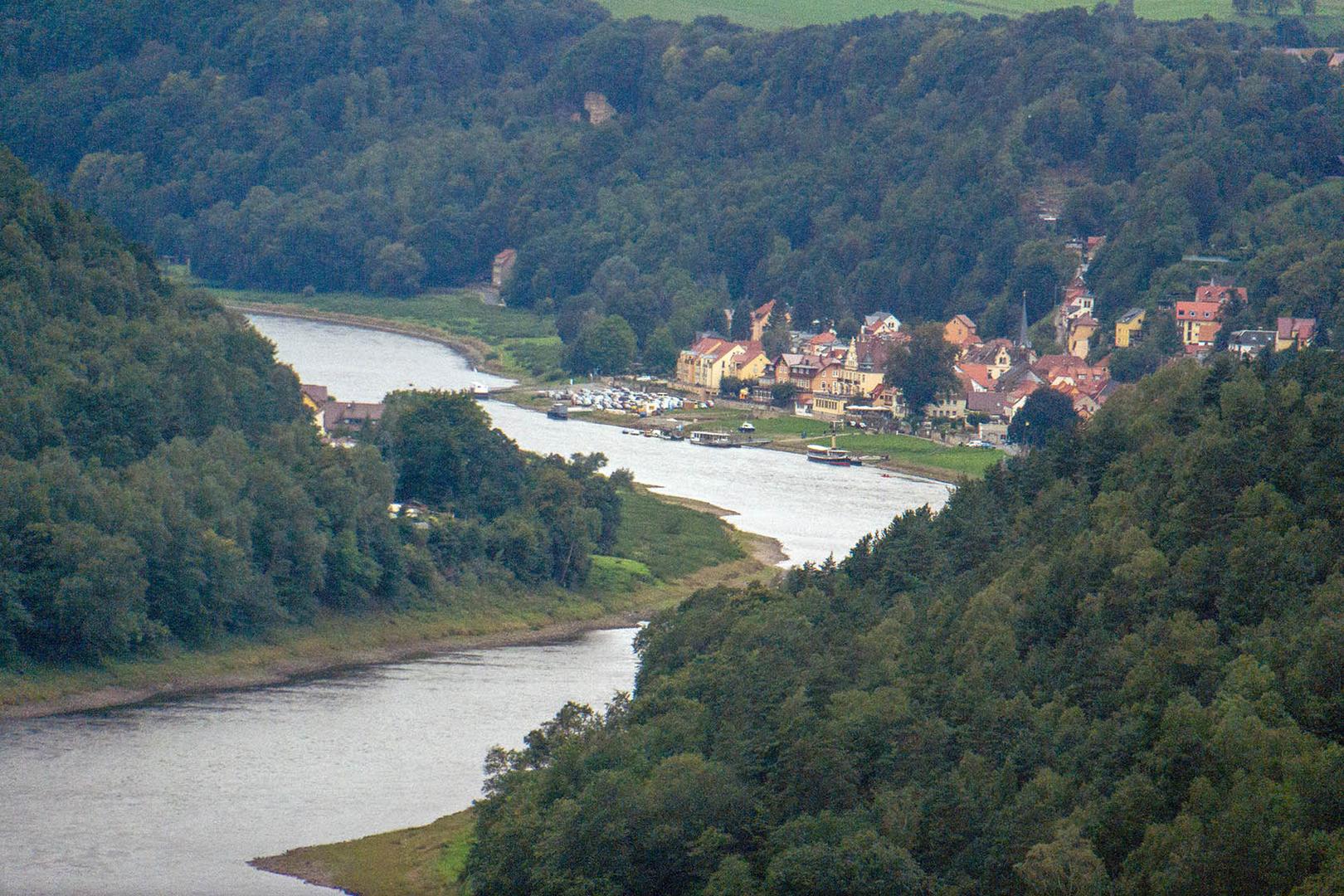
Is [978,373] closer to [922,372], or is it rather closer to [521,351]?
[922,372]

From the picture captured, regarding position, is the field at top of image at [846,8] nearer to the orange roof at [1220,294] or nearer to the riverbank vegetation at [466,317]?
the riverbank vegetation at [466,317]

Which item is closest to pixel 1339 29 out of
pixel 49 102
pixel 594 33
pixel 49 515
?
pixel 594 33

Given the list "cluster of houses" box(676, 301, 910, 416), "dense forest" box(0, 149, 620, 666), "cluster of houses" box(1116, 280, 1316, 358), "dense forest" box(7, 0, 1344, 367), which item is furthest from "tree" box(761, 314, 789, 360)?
"dense forest" box(0, 149, 620, 666)

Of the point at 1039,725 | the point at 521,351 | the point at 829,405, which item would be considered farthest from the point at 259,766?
the point at 521,351

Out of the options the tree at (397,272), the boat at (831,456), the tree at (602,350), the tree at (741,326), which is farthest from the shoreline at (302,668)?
the tree at (397,272)

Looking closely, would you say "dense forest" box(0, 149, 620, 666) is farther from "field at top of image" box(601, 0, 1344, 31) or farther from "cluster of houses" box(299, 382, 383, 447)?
"field at top of image" box(601, 0, 1344, 31)
